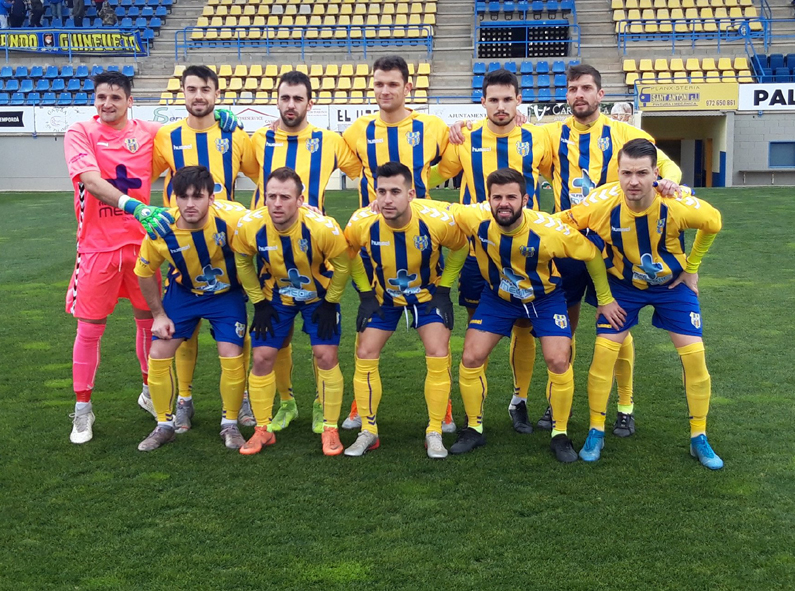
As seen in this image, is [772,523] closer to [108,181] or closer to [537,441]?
[537,441]

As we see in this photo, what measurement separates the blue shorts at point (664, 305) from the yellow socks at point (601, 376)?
0.07m

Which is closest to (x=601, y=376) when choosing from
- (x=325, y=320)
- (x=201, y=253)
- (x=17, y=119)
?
(x=325, y=320)

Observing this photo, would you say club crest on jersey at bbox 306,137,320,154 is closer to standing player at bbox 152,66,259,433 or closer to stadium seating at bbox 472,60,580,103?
standing player at bbox 152,66,259,433

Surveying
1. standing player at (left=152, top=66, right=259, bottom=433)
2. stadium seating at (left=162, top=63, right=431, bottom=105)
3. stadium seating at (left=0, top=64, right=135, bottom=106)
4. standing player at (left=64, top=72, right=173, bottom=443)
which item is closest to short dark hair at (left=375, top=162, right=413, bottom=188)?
standing player at (left=152, top=66, right=259, bottom=433)

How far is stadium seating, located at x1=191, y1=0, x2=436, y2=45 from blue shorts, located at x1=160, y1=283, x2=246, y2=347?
18751mm

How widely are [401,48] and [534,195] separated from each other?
18.8 meters

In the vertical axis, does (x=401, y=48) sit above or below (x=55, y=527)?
above

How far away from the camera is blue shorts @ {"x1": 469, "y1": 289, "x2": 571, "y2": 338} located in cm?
426

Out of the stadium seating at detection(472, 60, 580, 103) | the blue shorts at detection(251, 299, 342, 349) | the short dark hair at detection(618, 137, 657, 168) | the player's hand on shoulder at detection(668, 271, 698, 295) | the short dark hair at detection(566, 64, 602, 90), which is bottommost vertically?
the blue shorts at detection(251, 299, 342, 349)

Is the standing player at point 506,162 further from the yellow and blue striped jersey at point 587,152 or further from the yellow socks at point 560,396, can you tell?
the yellow socks at point 560,396

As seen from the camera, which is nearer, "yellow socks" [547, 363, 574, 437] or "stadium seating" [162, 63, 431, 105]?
"yellow socks" [547, 363, 574, 437]

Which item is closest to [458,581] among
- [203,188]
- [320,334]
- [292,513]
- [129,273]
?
[292,513]

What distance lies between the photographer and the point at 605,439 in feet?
14.6

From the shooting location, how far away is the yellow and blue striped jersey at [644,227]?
400cm
